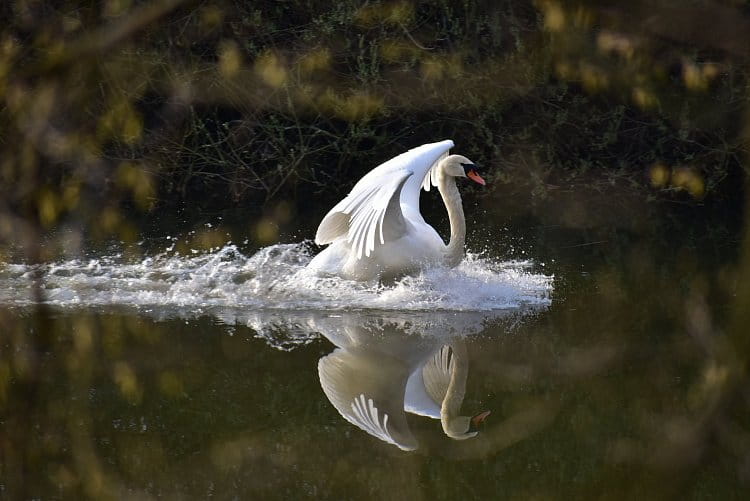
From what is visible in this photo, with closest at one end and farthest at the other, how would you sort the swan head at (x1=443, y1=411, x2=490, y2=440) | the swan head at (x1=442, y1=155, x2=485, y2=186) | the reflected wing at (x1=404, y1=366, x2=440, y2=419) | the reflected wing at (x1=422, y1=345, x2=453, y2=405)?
the swan head at (x1=443, y1=411, x2=490, y2=440) → the reflected wing at (x1=404, y1=366, x2=440, y2=419) → the reflected wing at (x1=422, y1=345, x2=453, y2=405) → the swan head at (x1=442, y1=155, x2=485, y2=186)

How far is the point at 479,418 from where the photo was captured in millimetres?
4430

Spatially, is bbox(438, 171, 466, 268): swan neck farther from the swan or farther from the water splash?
the swan

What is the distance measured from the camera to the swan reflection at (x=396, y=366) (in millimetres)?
4422

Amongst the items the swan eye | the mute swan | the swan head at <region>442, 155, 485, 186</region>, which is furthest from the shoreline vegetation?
the mute swan

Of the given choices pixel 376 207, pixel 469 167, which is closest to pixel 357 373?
pixel 376 207

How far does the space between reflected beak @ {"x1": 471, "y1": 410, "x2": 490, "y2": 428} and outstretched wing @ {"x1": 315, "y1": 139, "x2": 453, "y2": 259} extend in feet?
4.88

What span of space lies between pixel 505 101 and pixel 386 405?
5.69 metres

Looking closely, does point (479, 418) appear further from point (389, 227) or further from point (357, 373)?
point (389, 227)

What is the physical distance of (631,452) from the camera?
12.0 ft

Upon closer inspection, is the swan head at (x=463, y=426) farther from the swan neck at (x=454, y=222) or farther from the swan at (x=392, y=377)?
the swan neck at (x=454, y=222)

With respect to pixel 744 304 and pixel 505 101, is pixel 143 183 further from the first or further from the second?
pixel 505 101

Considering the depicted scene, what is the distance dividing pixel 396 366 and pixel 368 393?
16.6 inches

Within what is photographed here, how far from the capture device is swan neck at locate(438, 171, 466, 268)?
650cm

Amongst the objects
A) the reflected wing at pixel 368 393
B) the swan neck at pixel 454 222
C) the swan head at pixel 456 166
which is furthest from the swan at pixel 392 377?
the swan head at pixel 456 166
